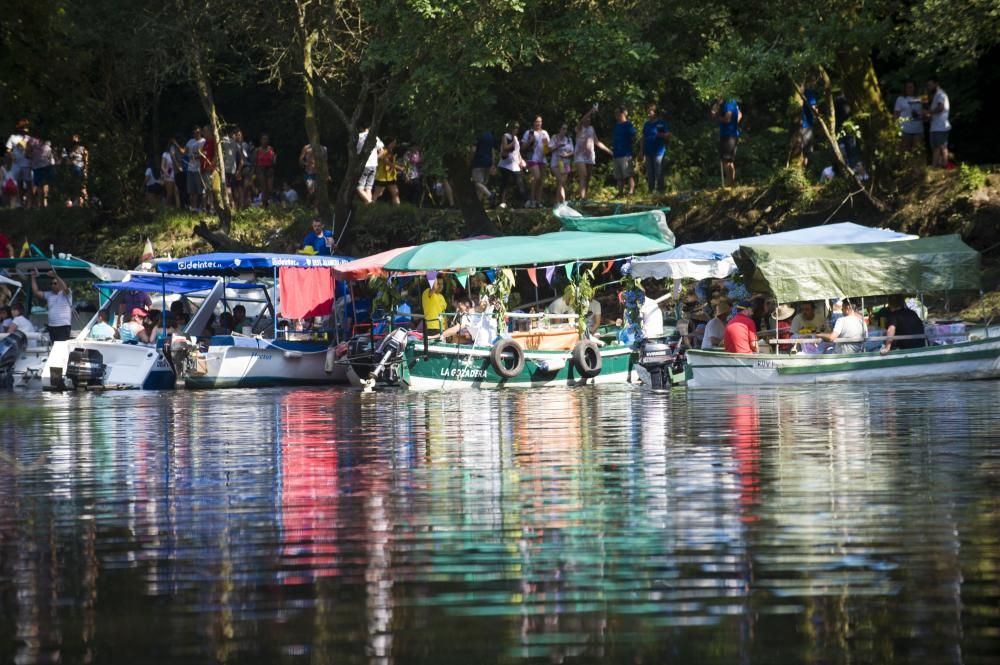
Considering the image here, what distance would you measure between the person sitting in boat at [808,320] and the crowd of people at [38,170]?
75.3ft

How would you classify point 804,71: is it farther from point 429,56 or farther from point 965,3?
point 429,56

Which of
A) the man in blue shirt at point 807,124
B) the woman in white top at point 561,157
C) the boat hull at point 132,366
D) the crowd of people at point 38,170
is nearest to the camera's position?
the boat hull at point 132,366

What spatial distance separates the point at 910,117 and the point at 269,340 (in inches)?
516

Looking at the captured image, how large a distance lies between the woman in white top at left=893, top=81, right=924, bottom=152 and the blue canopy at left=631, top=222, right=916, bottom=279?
13.9 ft

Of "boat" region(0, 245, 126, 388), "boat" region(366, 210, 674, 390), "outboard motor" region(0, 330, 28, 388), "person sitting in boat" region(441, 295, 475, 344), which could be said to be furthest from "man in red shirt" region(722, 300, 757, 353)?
"outboard motor" region(0, 330, 28, 388)

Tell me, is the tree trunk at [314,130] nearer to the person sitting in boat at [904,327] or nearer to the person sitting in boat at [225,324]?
the person sitting in boat at [225,324]

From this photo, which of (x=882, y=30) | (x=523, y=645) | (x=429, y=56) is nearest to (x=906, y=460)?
(x=523, y=645)

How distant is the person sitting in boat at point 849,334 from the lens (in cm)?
2716

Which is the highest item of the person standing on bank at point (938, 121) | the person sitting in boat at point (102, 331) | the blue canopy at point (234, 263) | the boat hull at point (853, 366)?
the person standing on bank at point (938, 121)

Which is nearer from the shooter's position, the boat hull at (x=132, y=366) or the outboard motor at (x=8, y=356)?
the boat hull at (x=132, y=366)

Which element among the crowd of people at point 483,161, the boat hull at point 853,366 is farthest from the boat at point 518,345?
the crowd of people at point 483,161

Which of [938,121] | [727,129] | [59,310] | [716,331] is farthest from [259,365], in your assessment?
[938,121]

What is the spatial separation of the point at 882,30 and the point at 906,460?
2014 cm

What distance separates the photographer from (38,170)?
46812mm
